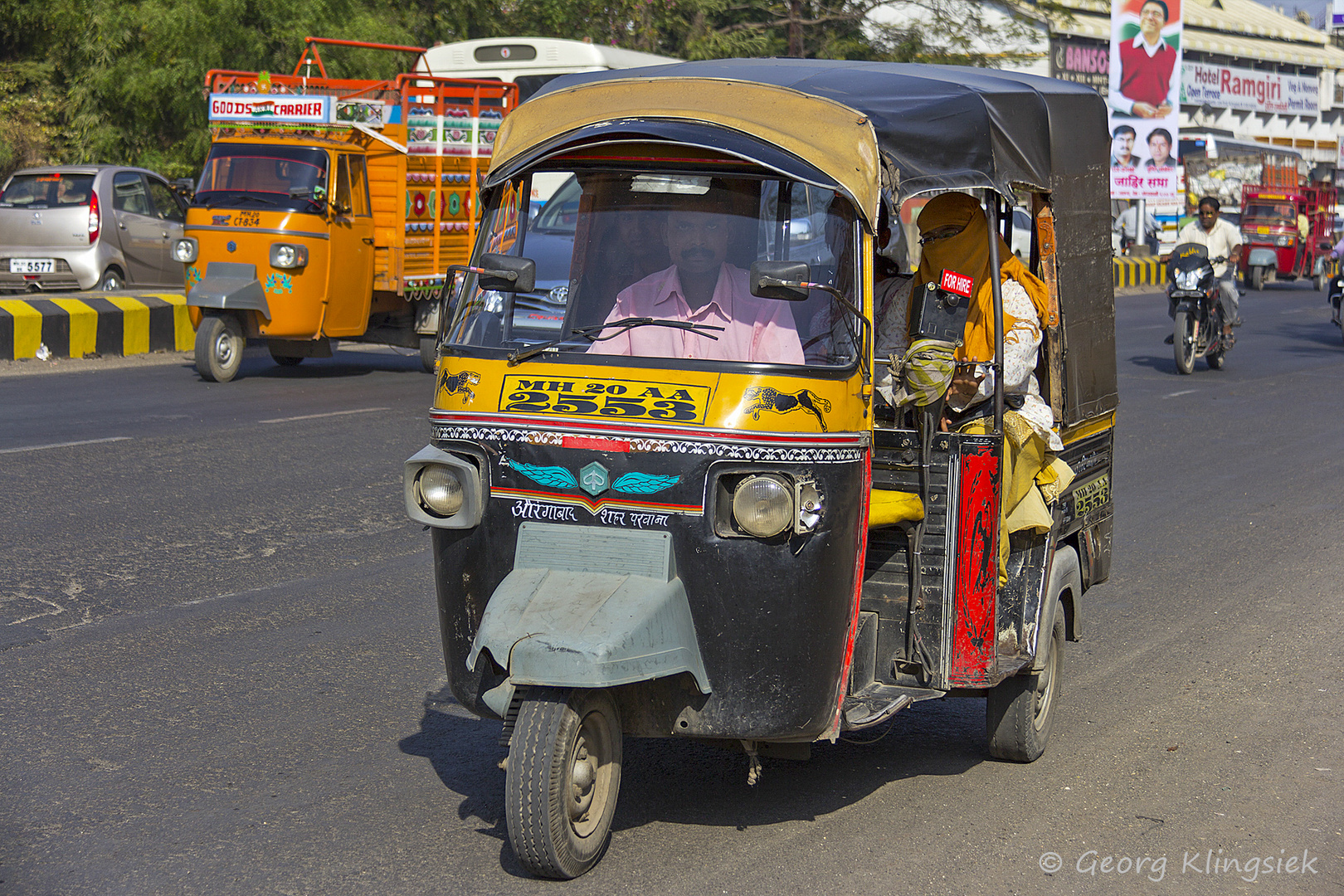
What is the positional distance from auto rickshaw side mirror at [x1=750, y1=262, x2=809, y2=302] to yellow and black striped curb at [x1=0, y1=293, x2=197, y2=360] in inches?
500

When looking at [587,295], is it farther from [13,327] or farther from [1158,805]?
[13,327]

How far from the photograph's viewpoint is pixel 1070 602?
18.1ft

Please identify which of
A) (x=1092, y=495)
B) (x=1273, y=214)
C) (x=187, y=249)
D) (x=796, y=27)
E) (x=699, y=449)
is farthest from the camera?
(x=1273, y=214)

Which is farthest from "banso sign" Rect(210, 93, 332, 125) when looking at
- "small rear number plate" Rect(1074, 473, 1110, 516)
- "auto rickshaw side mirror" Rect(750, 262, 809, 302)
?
"auto rickshaw side mirror" Rect(750, 262, 809, 302)

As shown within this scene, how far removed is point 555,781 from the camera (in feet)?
12.2

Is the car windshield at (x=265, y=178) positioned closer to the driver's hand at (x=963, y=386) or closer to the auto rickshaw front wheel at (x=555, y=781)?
the driver's hand at (x=963, y=386)

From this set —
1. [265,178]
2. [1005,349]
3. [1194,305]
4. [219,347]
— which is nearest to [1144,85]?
[1194,305]

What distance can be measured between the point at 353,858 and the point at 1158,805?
248 centimetres

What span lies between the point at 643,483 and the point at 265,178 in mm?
11142

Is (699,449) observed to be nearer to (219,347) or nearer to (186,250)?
(219,347)

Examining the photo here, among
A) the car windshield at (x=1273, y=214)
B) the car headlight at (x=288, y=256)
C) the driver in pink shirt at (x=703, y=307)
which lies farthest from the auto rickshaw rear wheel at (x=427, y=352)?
the car windshield at (x=1273, y=214)

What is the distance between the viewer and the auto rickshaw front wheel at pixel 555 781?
3.71 m

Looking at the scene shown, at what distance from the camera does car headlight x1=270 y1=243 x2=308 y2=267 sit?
13641 mm

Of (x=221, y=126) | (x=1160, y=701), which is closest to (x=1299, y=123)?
(x=221, y=126)
